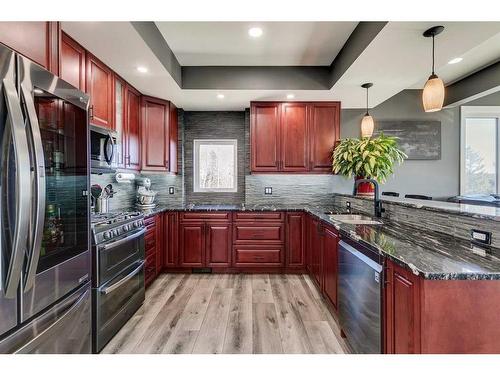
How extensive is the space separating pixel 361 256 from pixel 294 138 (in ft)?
7.76

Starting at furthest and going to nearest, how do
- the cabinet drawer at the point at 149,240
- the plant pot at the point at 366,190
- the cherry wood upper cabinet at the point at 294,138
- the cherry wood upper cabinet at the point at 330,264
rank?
the cherry wood upper cabinet at the point at 294,138, the plant pot at the point at 366,190, the cabinet drawer at the point at 149,240, the cherry wood upper cabinet at the point at 330,264

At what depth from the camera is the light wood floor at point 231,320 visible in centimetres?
197

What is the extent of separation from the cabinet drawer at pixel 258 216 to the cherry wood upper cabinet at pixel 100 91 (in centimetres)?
179

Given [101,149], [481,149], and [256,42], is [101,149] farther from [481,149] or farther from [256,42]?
[481,149]

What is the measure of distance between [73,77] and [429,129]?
4819 millimetres

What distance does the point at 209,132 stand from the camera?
416 cm

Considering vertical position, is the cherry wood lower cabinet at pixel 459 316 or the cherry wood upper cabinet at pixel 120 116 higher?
the cherry wood upper cabinet at pixel 120 116

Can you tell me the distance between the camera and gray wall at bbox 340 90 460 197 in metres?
4.35

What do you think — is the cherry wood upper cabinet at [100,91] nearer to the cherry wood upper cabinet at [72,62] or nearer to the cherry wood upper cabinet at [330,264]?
the cherry wood upper cabinet at [72,62]

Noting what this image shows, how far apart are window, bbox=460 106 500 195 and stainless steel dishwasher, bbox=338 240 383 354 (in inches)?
149

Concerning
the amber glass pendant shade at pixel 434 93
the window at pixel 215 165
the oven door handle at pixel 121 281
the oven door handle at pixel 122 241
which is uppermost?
the amber glass pendant shade at pixel 434 93

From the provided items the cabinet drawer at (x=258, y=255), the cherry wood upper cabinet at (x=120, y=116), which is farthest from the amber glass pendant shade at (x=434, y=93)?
the cherry wood upper cabinet at (x=120, y=116)

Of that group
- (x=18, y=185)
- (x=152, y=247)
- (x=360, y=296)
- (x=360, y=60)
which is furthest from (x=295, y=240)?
(x=18, y=185)

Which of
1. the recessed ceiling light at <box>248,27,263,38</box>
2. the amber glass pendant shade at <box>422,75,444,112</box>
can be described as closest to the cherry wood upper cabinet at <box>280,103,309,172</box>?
the recessed ceiling light at <box>248,27,263,38</box>
